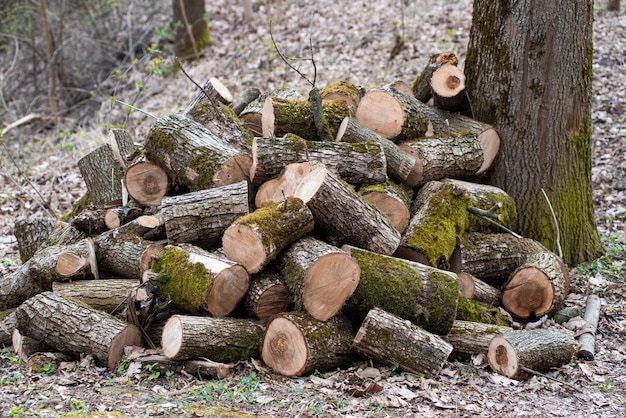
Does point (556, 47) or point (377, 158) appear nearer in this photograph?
point (377, 158)

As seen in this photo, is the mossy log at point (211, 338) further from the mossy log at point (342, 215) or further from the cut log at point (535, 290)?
the cut log at point (535, 290)

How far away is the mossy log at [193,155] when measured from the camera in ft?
18.7

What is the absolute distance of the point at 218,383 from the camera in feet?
14.6

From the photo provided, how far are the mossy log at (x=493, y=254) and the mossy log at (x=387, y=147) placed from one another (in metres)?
0.83

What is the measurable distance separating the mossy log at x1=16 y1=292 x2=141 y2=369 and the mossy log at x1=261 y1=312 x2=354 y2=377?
1.07 meters

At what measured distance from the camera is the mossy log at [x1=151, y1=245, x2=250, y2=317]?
474 centimetres

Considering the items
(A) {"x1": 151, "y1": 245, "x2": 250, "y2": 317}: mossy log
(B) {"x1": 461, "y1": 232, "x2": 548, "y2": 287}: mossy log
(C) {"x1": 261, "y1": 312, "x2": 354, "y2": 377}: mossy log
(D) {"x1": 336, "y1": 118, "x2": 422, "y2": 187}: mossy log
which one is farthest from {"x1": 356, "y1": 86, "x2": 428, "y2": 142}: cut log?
(C) {"x1": 261, "y1": 312, "x2": 354, "y2": 377}: mossy log

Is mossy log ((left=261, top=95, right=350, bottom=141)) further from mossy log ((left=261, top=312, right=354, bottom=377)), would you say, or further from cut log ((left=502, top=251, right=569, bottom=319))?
cut log ((left=502, top=251, right=569, bottom=319))

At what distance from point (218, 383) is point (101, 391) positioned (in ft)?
2.49

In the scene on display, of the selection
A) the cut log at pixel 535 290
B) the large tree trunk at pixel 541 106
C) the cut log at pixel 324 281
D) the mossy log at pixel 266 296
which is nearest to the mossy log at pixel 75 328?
the mossy log at pixel 266 296

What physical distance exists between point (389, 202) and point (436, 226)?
18.2 inches

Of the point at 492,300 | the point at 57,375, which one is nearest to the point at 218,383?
the point at 57,375

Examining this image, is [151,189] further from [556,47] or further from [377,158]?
[556,47]

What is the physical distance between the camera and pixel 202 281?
4.76 metres
